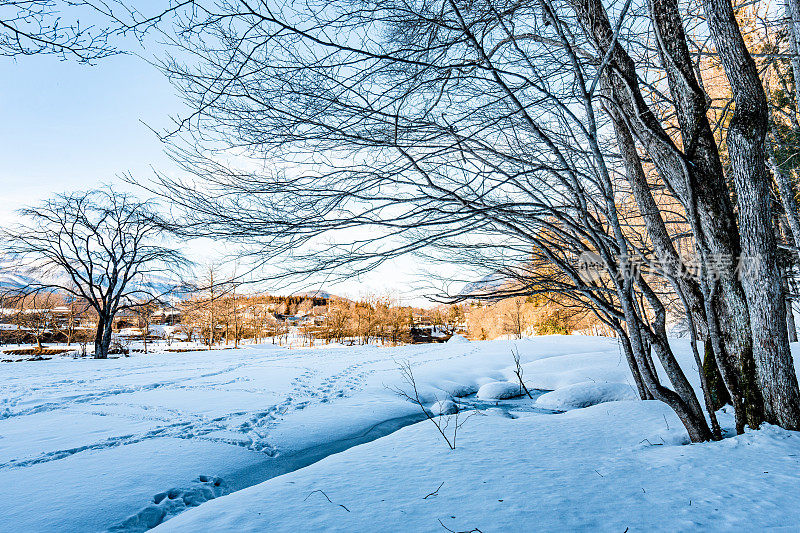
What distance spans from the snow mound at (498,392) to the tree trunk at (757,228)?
4.47 meters

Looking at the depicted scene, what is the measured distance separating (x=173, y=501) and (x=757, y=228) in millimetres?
4356

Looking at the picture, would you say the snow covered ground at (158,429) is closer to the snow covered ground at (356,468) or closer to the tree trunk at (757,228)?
the snow covered ground at (356,468)

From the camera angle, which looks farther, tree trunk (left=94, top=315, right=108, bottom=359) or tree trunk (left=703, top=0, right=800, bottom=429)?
tree trunk (left=94, top=315, right=108, bottom=359)

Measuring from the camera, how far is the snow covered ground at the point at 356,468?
1.60m

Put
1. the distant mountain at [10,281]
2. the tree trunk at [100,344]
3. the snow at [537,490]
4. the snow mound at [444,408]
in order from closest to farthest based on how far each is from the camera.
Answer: the snow at [537,490], the snow mound at [444,408], the tree trunk at [100,344], the distant mountain at [10,281]

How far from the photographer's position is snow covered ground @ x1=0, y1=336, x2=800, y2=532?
5.26ft

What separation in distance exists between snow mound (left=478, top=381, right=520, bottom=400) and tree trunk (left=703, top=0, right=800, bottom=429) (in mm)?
4474

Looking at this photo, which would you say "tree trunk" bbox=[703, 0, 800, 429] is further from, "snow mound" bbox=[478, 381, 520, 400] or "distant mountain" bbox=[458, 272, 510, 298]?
"snow mound" bbox=[478, 381, 520, 400]

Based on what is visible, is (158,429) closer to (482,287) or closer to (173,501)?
(173,501)

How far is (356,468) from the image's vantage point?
7.68 ft

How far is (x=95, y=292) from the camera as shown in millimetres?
13094

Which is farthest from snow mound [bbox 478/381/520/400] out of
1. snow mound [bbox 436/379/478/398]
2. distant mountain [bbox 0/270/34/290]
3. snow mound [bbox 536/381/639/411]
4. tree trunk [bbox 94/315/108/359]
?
distant mountain [bbox 0/270/34/290]

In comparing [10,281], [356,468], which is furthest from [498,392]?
[10,281]

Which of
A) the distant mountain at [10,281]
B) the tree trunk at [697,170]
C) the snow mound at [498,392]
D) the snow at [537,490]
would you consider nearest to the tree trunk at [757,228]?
the tree trunk at [697,170]
